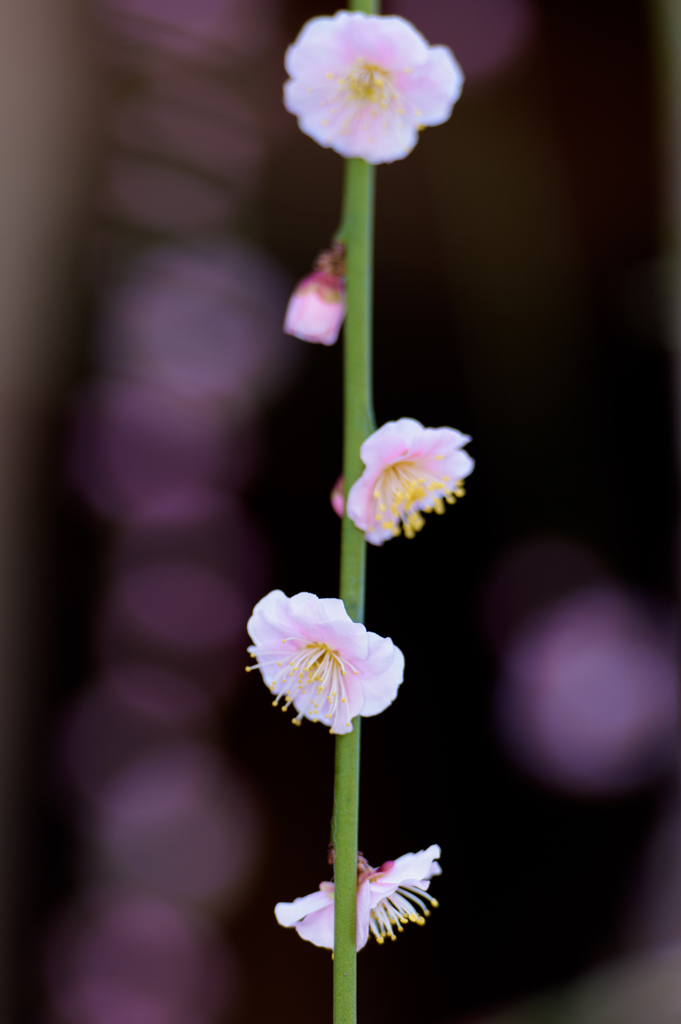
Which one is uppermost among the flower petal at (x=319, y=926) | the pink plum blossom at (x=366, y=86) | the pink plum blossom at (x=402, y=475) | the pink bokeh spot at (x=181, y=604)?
the pink bokeh spot at (x=181, y=604)

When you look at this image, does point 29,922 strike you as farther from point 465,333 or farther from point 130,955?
point 465,333

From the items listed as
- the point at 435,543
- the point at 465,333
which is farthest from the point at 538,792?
the point at 465,333

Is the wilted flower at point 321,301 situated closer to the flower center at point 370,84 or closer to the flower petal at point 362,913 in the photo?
the flower center at point 370,84

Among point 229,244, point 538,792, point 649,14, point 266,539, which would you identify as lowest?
point 538,792

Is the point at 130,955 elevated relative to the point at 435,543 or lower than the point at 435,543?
lower

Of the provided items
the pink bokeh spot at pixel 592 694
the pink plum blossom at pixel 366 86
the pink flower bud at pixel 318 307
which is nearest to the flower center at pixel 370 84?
the pink plum blossom at pixel 366 86

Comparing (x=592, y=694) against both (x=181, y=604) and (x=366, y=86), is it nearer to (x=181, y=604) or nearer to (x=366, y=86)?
(x=181, y=604)
